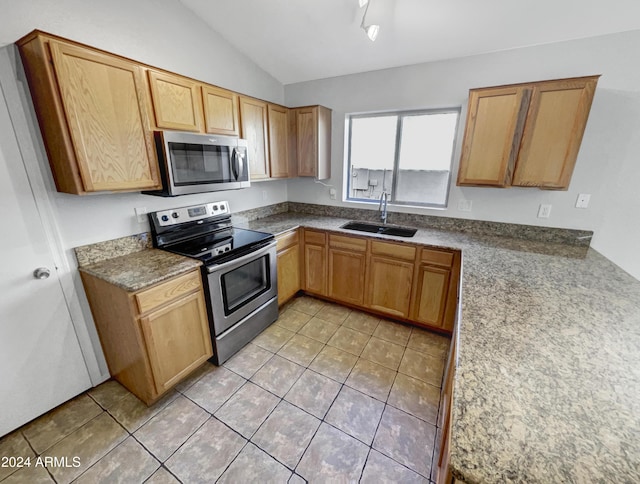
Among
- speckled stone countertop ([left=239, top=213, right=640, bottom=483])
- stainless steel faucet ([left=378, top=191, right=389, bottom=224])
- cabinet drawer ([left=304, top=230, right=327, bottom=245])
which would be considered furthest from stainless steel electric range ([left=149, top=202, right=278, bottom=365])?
speckled stone countertop ([left=239, top=213, right=640, bottom=483])

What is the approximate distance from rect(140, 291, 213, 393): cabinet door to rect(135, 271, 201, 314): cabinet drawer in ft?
0.17

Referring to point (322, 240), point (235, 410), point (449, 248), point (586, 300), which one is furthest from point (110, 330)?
point (586, 300)

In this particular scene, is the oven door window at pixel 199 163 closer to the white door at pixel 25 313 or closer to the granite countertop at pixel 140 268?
the granite countertop at pixel 140 268

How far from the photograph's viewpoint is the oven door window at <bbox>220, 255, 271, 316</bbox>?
2.04m

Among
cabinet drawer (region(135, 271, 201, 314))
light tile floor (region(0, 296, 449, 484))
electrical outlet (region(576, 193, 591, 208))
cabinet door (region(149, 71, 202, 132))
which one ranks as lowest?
light tile floor (region(0, 296, 449, 484))

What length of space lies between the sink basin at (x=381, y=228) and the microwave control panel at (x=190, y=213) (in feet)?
4.10

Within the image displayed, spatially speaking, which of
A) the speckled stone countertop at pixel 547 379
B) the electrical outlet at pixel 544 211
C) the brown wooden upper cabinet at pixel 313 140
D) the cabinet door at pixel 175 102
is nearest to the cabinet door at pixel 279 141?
the brown wooden upper cabinet at pixel 313 140

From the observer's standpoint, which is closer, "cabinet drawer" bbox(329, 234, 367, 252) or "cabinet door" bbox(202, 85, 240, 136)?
"cabinet door" bbox(202, 85, 240, 136)

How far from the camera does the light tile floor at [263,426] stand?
1401mm

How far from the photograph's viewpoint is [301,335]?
246 cm

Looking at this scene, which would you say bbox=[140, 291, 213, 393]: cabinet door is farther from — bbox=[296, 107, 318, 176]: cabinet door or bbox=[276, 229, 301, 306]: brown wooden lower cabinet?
bbox=[296, 107, 318, 176]: cabinet door

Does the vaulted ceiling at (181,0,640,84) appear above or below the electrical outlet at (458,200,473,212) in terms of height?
above

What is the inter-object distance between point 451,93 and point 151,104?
2.42 m

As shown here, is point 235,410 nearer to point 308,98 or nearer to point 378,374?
point 378,374
